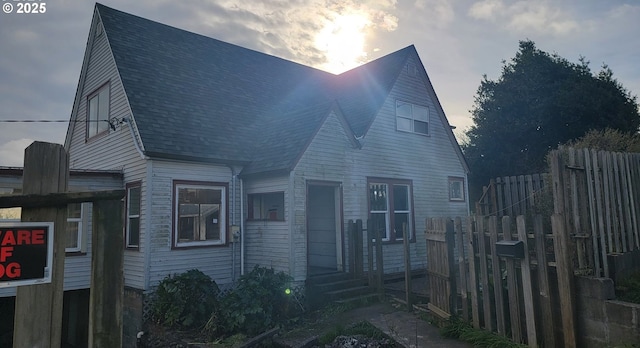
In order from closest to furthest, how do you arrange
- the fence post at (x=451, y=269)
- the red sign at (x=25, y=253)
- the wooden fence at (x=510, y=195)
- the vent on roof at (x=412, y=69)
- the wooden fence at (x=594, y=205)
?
the red sign at (x=25, y=253)
the wooden fence at (x=594, y=205)
the fence post at (x=451, y=269)
the wooden fence at (x=510, y=195)
the vent on roof at (x=412, y=69)

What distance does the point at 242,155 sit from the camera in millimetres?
11805

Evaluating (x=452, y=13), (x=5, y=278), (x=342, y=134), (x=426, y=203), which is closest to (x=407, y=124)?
(x=426, y=203)

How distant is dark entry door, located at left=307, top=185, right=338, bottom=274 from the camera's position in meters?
12.5

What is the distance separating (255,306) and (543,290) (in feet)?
17.3

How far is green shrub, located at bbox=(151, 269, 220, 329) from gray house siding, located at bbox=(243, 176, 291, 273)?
71.4 inches

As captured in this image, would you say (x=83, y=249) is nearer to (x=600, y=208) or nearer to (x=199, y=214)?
(x=199, y=214)

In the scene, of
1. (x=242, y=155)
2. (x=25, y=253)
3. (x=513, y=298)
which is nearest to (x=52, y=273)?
(x=25, y=253)

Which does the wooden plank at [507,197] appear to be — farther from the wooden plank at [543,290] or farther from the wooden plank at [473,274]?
the wooden plank at [543,290]

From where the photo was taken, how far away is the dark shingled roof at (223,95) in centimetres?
1109

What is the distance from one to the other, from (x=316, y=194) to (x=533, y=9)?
760 cm

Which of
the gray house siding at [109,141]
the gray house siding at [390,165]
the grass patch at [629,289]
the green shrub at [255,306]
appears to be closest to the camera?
the grass patch at [629,289]

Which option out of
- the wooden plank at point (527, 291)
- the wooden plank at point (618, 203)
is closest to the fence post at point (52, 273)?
the wooden plank at point (527, 291)

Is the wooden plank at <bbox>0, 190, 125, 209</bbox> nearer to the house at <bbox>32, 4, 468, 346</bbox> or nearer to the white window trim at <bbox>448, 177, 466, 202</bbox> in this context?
the house at <bbox>32, 4, 468, 346</bbox>

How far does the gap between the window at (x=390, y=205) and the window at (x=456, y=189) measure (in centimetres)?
260
